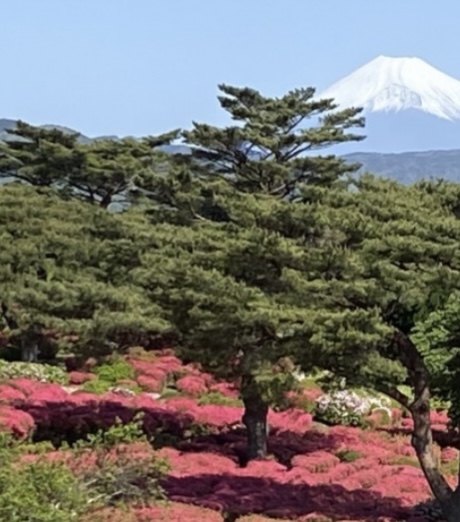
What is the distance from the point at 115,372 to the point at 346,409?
8050 millimetres

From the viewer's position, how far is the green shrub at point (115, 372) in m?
30.3

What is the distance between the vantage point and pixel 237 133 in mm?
42906

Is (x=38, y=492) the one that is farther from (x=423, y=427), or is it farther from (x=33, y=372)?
(x=33, y=372)

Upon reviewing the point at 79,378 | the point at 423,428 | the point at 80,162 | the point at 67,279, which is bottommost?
the point at 79,378

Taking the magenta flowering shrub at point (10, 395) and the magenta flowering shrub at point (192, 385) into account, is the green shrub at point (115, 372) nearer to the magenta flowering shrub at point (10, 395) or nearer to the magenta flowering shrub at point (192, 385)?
the magenta flowering shrub at point (192, 385)

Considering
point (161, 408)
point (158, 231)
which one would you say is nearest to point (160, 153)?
point (158, 231)

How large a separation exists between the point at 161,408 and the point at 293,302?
10.2 m

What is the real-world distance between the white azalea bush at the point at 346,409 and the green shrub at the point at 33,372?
8.05 meters

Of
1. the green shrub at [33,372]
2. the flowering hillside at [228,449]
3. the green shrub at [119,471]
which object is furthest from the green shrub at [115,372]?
the green shrub at [119,471]

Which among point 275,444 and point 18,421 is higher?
point 18,421

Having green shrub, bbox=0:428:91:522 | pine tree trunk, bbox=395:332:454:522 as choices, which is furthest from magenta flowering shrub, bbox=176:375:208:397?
green shrub, bbox=0:428:91:522

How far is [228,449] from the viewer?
21750 mm

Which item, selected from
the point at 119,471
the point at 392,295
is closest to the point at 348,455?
the point at 392,295

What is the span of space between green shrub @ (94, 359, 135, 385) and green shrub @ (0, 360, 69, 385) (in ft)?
3.76
